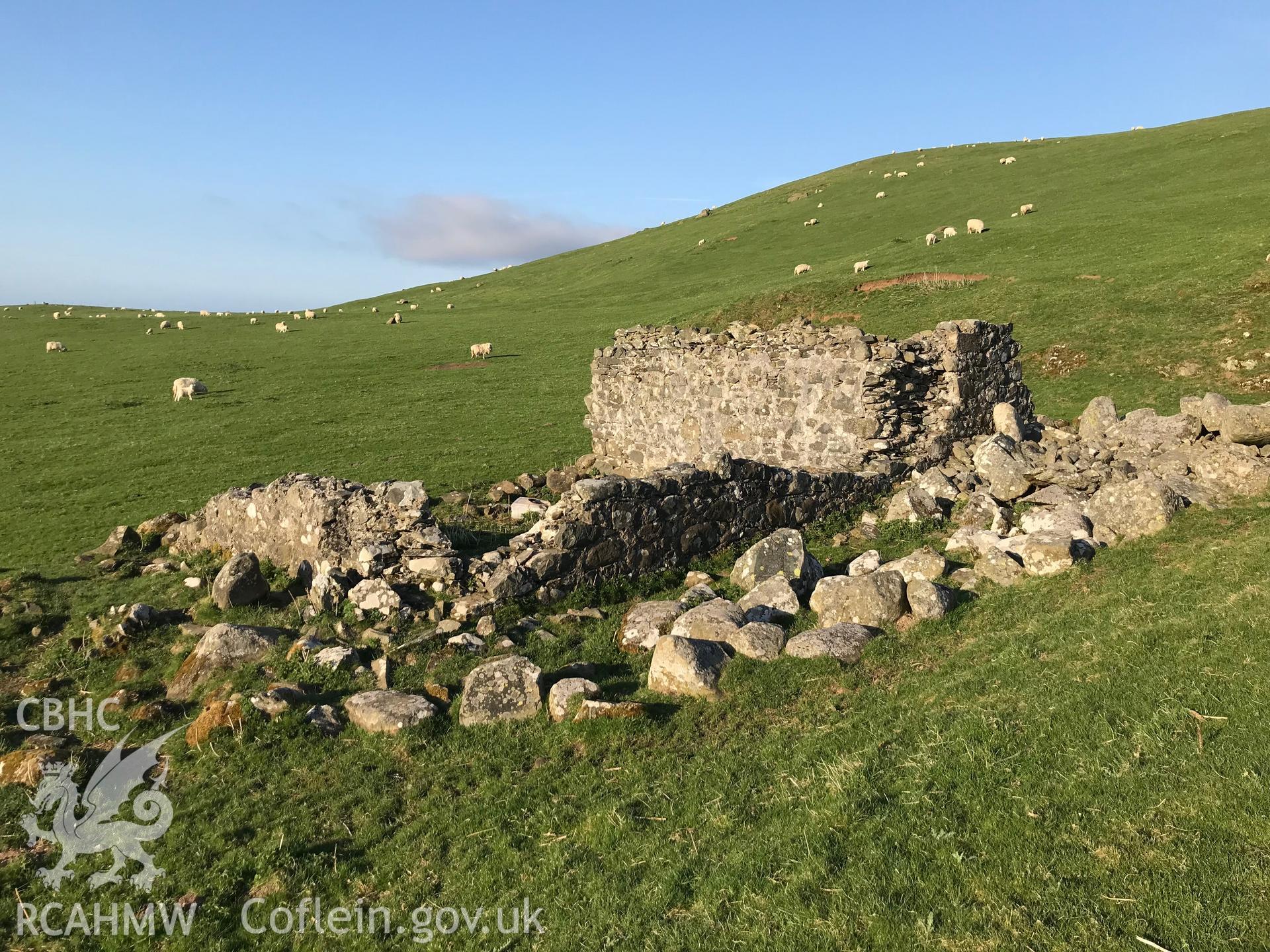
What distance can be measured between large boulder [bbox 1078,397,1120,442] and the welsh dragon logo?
18942 mm

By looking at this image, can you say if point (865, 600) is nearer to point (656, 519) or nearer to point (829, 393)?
point (656, 519)

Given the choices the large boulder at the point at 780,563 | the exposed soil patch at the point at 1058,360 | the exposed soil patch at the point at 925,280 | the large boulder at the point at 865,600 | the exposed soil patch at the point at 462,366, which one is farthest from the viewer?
the exposed soil patch at the point at 462,366

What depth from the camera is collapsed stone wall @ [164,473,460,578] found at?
13.4 m

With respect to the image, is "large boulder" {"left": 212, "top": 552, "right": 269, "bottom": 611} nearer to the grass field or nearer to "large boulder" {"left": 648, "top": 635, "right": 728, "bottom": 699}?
the grass field

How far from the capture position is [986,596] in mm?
10844

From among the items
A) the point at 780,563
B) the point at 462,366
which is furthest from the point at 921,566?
the point at 462,366

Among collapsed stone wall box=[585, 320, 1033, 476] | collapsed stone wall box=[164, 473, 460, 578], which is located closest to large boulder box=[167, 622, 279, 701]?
collapsed stone wall box=[164, 473, 460, 578]

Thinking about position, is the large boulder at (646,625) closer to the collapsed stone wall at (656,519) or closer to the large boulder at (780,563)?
the large boulder at (780,563)

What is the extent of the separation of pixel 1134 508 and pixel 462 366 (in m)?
41.0

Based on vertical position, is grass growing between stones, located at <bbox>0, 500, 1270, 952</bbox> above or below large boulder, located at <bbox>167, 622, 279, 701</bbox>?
below

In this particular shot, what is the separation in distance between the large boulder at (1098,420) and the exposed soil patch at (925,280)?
26.4 m

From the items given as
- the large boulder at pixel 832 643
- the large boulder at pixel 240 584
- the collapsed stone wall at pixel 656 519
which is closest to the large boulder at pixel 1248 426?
the collapsed stone wall at pixel 656 519

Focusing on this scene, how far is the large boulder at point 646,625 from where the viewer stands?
11055mm

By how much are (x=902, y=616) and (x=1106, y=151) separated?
85.8 meters
